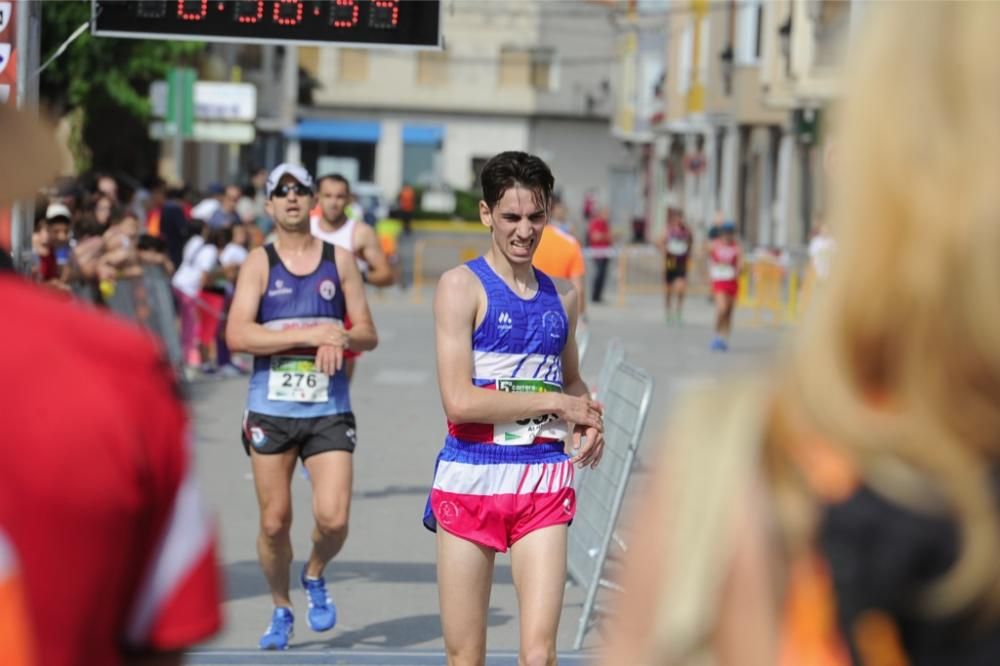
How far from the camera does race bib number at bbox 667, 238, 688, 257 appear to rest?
95.6 feet

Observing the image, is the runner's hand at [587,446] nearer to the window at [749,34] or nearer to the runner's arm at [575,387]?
the runner's arm at [575,387]

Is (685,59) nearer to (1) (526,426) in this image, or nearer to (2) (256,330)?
(2) (256,330)

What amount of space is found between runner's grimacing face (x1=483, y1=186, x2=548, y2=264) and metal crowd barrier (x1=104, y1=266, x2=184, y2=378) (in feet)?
33.9

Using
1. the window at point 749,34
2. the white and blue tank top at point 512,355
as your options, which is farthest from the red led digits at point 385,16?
the window at point 749,34

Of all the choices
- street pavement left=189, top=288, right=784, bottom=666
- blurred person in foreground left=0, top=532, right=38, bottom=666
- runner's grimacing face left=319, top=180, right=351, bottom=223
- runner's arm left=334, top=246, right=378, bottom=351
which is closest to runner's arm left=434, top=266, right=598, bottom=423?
street pavement left=189, top=288, right=784, bottom=666

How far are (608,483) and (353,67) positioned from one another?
78226mm

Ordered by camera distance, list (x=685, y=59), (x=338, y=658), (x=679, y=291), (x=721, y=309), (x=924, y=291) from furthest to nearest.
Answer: (x=685, y=59) < (x=679, y=291) < (x=721, y=309) < (x=338, y=658) < (x=924, y=291)

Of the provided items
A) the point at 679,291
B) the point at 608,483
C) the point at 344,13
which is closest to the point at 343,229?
the point at 344,13

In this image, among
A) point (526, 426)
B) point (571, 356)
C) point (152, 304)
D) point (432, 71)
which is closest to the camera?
point (526, 426)

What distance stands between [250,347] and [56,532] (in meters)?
5.77

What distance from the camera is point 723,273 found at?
82.9 feet

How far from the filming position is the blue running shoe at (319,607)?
8172 millimetres

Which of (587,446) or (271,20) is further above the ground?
(271,20)

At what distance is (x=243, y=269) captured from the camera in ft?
26.0
